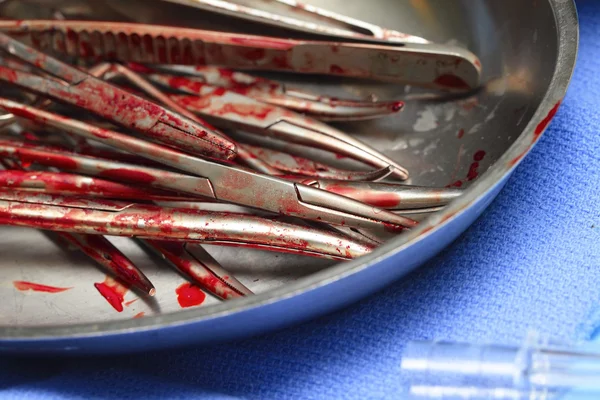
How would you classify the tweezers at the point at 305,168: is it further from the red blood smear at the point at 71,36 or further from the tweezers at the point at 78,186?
the red blood smear at the point at 71,36

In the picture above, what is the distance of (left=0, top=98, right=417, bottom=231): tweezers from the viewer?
0.55 m

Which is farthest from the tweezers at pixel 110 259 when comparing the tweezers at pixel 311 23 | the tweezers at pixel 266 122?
the tweezers at pixel 311 23

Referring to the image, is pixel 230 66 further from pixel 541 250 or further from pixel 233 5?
pixel 541 250

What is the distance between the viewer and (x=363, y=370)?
529 millimetres

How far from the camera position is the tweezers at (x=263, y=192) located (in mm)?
549

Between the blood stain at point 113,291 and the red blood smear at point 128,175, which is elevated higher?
the red blood smear at point 128,175

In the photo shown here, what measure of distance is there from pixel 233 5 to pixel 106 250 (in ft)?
0.84

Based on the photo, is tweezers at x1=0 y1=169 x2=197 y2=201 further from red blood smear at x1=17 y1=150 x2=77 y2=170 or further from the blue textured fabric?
the blue textured fabric

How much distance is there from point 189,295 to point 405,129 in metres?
0.24

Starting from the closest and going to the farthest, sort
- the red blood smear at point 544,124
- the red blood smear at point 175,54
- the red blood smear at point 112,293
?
the red blood smear at point 544,124 < the red blood smear at point 112,293 < the red blood smear at point 175,54

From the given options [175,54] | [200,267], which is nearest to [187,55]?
[175,54]

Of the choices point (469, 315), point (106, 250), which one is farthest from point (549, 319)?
point (106, 250)

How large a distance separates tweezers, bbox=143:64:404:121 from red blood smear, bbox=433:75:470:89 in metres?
0.05

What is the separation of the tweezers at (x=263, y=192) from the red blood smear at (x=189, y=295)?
0.08m
